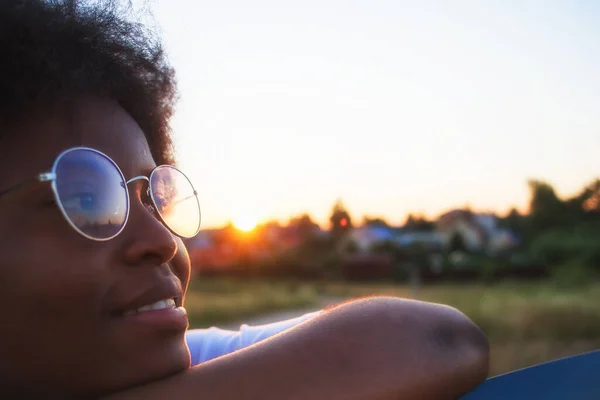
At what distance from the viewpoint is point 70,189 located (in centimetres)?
114

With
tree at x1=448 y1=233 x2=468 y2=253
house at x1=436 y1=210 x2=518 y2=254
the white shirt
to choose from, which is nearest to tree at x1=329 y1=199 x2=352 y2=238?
the white shirt

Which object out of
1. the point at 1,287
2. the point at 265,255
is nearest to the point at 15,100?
the point at 1,287

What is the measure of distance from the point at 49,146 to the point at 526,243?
141 ft

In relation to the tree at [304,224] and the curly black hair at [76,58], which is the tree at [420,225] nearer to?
the tree at [304,224]

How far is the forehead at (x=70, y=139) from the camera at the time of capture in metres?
1.14

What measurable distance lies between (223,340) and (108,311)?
0.68m

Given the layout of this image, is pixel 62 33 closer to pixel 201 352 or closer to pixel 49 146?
pixel 49 146

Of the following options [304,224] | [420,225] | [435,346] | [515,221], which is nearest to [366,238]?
[515,221]

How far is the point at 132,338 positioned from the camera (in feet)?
3.71

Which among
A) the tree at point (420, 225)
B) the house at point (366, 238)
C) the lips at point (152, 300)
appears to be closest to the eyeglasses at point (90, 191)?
the lips at point (152, 300)

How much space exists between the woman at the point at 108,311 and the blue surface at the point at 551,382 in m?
0.04

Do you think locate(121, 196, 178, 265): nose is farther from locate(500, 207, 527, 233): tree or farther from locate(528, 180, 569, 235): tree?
locate(500, 207, 527, 233): tree

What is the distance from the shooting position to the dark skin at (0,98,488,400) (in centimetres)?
105

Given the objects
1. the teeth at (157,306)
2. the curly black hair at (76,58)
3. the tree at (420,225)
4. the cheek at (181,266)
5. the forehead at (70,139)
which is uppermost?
the curly black hair at (76,58)
